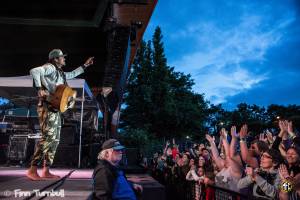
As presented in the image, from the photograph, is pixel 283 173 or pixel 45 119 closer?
pixel 283 173

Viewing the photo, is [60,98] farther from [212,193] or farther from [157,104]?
[157,104]

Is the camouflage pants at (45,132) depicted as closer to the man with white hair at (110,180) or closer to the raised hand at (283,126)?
the man with white hair at (110,180)

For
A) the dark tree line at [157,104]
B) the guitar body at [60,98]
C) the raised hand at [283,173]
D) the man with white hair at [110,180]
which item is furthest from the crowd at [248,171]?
the dark tree line at [157,104]

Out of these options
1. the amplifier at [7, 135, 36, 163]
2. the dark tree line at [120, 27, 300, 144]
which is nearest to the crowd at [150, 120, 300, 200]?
the amplifier at [7, 135, 36, 163]

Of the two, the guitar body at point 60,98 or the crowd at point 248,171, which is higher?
the guitar body at point 60,98

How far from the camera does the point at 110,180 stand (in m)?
2.81

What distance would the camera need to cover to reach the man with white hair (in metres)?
2.77

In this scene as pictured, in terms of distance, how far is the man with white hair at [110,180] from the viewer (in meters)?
2.77

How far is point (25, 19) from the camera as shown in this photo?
23.5ft

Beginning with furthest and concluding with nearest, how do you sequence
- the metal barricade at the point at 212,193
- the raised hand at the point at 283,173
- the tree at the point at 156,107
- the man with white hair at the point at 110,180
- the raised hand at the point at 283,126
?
the tree at the point at 156,107, the raised hand at the point at 283,126, the raised hand at the point at 283,173, the metal barricade at the point at 212,193, the man with white hair at the point at 110,180

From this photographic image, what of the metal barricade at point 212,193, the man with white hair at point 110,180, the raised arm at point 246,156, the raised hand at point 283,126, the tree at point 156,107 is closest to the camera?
the man with white hair at point 110,180

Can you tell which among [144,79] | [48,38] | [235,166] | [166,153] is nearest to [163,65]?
[144,79]

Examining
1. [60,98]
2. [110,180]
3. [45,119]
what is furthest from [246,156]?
[45,119]

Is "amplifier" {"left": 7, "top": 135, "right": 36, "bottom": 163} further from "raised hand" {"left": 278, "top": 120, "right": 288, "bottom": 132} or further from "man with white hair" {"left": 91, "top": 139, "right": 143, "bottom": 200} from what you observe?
"raised hand" {"left": 278, "top": 120, "right": 288, "bottom": 132}
